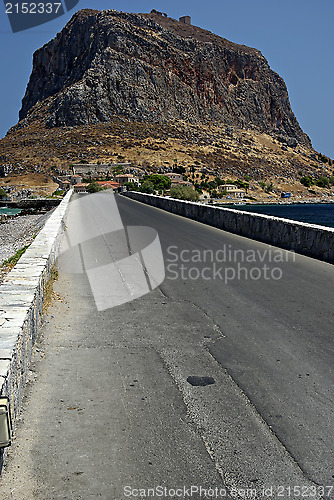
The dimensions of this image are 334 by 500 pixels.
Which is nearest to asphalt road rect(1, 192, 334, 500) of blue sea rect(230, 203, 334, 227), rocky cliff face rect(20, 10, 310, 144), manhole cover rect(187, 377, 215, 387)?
manhole cover rect(187, 377, 215, 387)

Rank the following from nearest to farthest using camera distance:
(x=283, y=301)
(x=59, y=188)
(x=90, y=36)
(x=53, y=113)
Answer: (x=283, y=301)
(x=59, y=188)
(x=53, y=113)
(x=90, y=36)

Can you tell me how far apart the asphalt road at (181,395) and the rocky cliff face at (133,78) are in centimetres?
15264

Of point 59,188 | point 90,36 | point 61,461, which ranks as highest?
point 90,36

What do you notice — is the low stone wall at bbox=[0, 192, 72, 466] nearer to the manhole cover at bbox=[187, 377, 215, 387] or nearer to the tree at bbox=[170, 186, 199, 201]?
the manhole cover at bbox=[187, 377, 215, 387]

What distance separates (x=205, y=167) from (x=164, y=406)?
137801 mm

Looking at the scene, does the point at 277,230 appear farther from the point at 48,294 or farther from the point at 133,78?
the point at 133,78

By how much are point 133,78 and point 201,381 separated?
172554mm

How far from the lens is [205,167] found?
13888 centimetres

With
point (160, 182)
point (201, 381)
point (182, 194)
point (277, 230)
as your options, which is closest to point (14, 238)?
point (277, 230)

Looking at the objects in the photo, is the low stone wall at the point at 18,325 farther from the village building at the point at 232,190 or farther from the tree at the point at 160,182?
the village building at the point at 232,190

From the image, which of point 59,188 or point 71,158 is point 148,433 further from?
point 71,158

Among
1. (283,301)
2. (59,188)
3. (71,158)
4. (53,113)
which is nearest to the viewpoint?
(283,301)

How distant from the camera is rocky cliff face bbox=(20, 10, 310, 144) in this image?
156500 mm

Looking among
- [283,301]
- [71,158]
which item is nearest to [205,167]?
[71,158]
